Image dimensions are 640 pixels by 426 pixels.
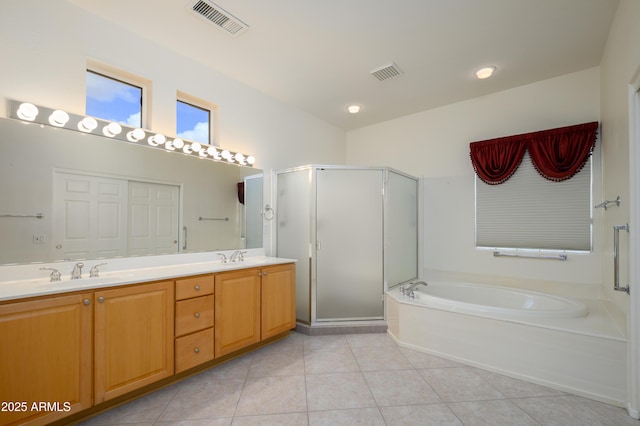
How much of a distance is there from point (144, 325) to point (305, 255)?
1.68m

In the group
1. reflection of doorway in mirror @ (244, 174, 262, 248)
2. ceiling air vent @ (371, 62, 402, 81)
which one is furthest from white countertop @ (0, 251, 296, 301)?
ceiling air vent @ (371, 62, 402, 81)

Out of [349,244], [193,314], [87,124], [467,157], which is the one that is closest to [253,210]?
[349,244]

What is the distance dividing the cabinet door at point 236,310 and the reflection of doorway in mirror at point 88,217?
80cm

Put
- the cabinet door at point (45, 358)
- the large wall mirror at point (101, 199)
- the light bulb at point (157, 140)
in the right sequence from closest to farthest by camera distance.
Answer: the cabinet door at point (45, 358)
the large wall mirror at point (101, 199)
the light bulb at point (157, 140)

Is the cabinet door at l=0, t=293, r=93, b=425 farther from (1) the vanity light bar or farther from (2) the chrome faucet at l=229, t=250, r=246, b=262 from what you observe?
(2) the chrome faucet at l=229, t=250, r=246, b=262

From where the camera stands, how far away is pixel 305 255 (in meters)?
3.15

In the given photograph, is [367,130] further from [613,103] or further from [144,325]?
[144,325]

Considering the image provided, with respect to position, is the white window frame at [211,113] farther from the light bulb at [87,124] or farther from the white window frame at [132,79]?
the light bulb at [87,124]

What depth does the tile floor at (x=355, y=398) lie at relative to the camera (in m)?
1.66

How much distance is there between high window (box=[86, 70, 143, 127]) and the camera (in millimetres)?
2158

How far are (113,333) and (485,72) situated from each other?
3.74 metres

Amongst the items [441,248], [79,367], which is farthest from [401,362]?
[79,367]

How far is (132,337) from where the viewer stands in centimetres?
173

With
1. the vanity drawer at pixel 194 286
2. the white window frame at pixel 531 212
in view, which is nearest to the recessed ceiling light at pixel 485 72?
the white window frame at pixel 531 212
